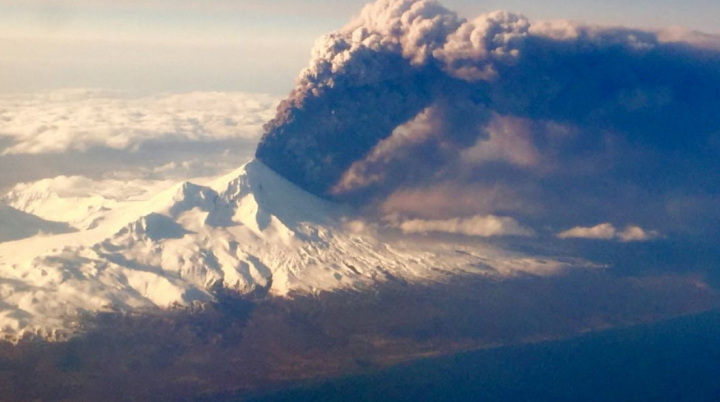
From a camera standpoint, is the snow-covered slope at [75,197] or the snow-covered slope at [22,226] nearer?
the snow-covered slope at [22,226]

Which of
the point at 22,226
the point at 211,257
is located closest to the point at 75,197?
the point at 22,226

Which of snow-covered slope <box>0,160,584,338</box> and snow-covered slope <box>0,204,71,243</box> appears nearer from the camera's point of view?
snow-covered slope <box>0,160,584,338</box>

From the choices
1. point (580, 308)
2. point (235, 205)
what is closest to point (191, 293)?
point (235, 205)

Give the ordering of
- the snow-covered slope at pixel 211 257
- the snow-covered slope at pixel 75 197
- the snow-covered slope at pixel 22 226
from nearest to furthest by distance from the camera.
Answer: the snow-covered slope at pixel 211 257, the snow-covered slope at pixel 22 226, the snow-covered slope at pixel 75 197

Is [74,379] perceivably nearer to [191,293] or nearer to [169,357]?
[169,357]

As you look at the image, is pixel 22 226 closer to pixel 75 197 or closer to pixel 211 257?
pixel 75 197

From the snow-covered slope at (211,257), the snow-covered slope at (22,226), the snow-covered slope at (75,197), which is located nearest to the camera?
the snow-covered slope at (211,257)
